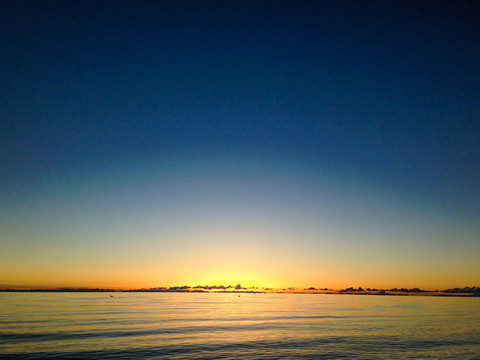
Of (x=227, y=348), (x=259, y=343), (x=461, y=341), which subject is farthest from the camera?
(x=461, y=341)

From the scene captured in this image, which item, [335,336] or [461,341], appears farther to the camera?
[335,336]

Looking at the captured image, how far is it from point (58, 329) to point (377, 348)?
151 feet

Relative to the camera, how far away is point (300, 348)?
39.3m

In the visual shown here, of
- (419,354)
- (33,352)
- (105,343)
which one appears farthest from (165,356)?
(419,354)

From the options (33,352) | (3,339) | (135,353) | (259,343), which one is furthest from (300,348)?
(3,339)

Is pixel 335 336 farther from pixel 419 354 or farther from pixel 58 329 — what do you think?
pixel 58 329

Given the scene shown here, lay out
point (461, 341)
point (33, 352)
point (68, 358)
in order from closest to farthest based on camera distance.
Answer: point (68, 358)
point (33, 352)
point (461, 341)

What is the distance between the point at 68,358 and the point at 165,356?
9.15 meters

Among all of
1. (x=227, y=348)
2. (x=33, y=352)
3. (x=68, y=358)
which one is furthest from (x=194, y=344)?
(x=33, y=352)

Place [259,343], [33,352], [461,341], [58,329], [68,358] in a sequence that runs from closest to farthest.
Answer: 1. [68,358]
2. [33,352]
3. [259,343]
4. [461,341]
5. [58,329]

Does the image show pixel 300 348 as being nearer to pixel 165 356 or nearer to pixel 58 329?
pixel 165 356

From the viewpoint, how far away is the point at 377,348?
1570 inches

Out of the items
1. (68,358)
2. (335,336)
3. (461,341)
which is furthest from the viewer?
(335,336)

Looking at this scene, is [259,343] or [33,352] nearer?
[33,352]
